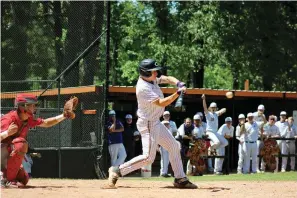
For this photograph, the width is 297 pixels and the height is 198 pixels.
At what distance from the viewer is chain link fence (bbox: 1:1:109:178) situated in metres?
16.6

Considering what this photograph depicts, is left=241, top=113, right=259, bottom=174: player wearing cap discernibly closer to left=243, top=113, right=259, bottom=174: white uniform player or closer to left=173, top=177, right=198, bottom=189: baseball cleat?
left=243, top=113, right=259, bottom=174: white uniform player

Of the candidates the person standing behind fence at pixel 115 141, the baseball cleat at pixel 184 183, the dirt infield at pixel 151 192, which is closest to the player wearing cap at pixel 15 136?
the dirt infield at pixel 151 192

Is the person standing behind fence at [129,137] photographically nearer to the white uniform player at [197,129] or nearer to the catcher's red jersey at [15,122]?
the white uniform player at [197,129]

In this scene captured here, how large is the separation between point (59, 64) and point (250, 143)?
6.27m

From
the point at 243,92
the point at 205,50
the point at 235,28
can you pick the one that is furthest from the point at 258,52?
the point at 243,92

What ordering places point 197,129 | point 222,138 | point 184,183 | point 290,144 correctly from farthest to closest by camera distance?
point 290,144
point 222,138
point 197,129
point 184,183

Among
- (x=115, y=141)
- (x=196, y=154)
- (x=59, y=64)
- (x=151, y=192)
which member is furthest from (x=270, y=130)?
(x=151, y=192)

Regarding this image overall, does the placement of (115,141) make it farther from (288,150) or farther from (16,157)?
(16,157)

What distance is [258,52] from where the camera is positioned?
98.2 ft

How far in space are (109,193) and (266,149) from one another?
12079mm

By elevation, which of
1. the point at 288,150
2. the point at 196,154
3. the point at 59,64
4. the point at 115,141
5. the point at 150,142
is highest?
the point at 59,64

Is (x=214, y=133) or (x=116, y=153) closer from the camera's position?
(x=116, y=153)

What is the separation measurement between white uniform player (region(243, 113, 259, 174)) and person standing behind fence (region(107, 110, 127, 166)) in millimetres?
4009

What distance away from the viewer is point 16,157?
34.2ft
